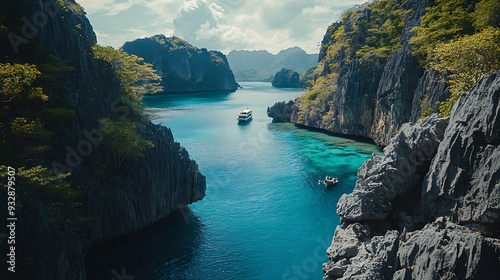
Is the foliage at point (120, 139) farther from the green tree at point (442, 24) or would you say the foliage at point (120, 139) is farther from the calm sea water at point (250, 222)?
the green tree at point (442, 24)

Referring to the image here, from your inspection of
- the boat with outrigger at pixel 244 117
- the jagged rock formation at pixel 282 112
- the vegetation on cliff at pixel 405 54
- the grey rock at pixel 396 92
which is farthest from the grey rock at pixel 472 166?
the jagged rock formation at pixel 282 112

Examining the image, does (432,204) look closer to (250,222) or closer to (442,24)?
(250,222)

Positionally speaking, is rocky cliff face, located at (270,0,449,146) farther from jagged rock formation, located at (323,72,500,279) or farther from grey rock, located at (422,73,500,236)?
grey rock, located at (422,73,500,236)

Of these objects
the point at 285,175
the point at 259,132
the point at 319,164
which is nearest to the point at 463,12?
the point at 319,164

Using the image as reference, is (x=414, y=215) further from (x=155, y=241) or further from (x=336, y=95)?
(x=336, y=95)

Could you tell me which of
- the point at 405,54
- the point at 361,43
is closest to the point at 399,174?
the point at 405,54

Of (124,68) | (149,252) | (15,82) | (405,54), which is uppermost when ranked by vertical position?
(405,54)

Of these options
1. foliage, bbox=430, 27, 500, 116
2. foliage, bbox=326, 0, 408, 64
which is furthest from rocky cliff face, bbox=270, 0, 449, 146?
foliage, bbox=430, 27, 500, 116
